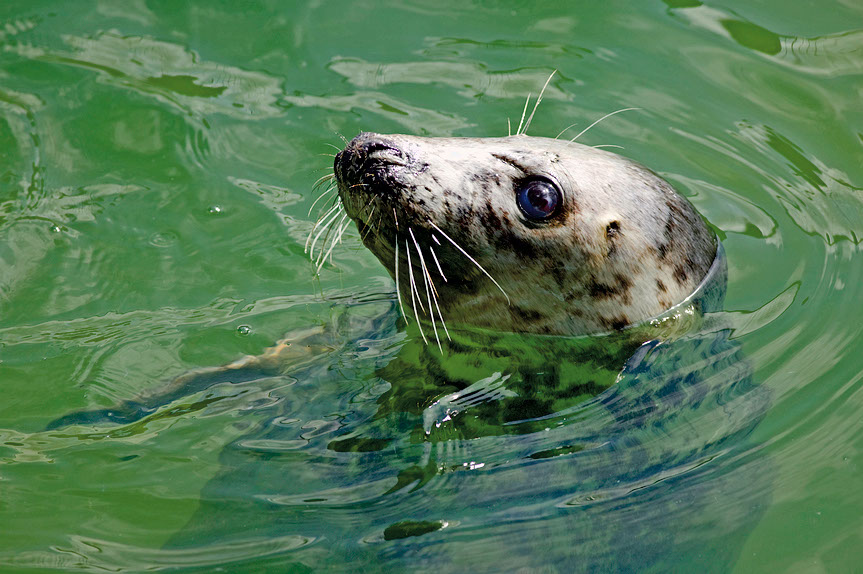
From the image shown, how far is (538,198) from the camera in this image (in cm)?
358

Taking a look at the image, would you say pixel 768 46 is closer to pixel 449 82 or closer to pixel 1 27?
pixel 449 82

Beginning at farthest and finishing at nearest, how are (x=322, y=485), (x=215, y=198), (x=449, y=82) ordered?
(x=449, y=82) → (x=215, y=198) → (x=322, y=485)

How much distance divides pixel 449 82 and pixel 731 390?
289cm

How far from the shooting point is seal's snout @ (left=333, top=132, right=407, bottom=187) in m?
3.43

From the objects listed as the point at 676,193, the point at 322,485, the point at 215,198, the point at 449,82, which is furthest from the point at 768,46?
the point at 322,485

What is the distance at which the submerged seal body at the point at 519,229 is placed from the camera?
347 centimetres

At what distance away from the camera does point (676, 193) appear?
13.4ft

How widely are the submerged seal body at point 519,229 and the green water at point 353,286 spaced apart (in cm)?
37

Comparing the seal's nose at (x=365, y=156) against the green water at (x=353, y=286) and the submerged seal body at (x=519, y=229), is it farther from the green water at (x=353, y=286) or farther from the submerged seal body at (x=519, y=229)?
the green water at (x=353, y=286)

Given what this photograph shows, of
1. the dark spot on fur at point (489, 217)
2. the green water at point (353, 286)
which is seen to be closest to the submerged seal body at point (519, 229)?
the dark spot on fur at point (489, 217)

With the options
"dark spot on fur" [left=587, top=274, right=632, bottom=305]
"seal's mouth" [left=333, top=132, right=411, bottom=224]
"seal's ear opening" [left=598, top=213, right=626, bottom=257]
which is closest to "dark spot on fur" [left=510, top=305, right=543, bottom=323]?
"dark spot on fur" [left=587, top=274, right=632, bottom=305]

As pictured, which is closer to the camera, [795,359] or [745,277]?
[795,359]

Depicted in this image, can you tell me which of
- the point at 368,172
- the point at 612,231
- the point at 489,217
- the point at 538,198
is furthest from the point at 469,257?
the point at 612,231

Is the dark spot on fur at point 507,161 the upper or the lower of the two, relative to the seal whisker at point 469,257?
upper
